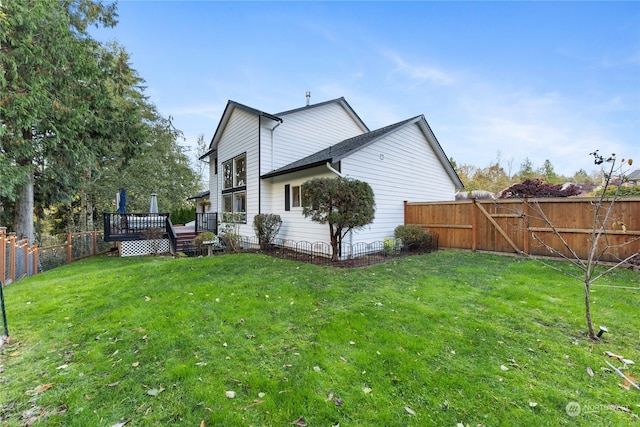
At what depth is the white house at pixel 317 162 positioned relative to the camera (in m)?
9.77

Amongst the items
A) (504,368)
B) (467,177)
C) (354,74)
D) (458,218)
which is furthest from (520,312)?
(467,177)

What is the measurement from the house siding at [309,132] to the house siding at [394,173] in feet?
13.1

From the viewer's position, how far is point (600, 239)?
7020 millimetres

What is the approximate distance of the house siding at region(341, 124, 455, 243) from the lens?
9.54 meters

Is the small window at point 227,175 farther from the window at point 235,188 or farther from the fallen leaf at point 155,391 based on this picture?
the fallen leaf at point 155,391

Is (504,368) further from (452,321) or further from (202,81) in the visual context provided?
(202,81)

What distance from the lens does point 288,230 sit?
1096cm

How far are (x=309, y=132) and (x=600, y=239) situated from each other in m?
11.0

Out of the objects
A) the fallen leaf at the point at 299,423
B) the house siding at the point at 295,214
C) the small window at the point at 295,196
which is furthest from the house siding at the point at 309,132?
the fallen leaf at the point at 299,423

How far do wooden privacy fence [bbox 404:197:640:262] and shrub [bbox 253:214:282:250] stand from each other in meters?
5.54

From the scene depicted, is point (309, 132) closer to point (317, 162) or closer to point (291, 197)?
point (291, 197)

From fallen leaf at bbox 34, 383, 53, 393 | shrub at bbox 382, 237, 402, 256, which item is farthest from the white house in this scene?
fallen leaf at bbox 34, 383, 53, 393

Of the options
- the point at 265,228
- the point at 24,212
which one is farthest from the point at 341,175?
the point at 24,212

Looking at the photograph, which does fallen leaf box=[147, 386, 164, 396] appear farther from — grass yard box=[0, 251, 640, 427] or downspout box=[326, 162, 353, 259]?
downspout box=[326, 162, 353, 259]
